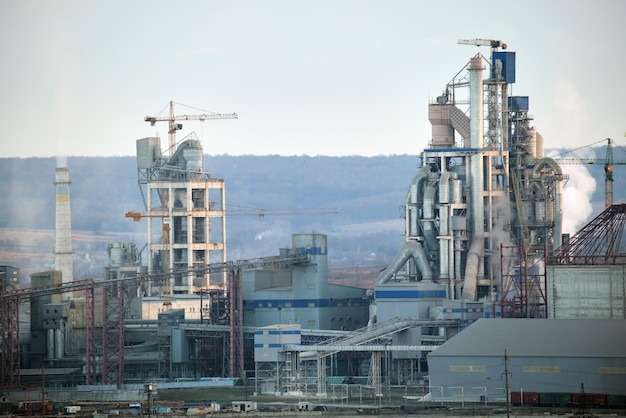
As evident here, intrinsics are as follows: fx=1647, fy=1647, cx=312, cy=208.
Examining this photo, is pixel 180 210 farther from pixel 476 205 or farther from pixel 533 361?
pixel 533 361

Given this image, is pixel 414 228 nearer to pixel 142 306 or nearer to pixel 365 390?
pixel 365 390

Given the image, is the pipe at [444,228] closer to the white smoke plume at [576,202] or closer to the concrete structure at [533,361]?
the concrete structure at [533,361]

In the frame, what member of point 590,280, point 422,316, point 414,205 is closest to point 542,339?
point 590,280

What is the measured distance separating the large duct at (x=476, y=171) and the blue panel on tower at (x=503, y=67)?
278 centimetres

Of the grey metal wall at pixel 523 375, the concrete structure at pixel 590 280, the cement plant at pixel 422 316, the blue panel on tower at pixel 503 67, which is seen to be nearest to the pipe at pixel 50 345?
the cement plant at pixel 422 316

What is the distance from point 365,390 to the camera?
107 metres

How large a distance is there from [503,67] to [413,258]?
56.3ft

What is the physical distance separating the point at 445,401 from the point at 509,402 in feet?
13.9

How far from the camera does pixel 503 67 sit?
128 meters

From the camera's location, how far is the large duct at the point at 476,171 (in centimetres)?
12075

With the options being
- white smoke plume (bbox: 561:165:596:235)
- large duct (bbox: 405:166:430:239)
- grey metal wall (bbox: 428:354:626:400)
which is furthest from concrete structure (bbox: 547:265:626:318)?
white smoke plume (bbox: 561:165:596:235)

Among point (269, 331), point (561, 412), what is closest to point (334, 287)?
point (269, 331)

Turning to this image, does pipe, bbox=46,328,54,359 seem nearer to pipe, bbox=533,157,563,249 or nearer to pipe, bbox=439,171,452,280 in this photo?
pipe, bbox=439,171,452,280

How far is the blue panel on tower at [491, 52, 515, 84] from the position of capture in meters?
128
